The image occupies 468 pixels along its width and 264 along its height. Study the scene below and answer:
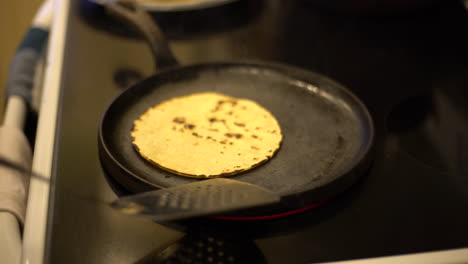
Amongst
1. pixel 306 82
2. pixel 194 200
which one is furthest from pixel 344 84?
pixel 194 200

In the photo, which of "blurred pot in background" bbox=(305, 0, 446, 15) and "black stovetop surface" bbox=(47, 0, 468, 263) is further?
"blurred pot in background" bbox=(305, 0, 446, 15)

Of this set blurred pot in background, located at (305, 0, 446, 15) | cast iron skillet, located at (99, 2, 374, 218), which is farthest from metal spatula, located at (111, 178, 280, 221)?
blurred pot in background, located at (305, 0, 446, 15)

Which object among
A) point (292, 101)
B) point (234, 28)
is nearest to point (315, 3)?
point (234, 28)

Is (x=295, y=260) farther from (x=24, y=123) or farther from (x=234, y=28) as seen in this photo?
(x=234, y=28)

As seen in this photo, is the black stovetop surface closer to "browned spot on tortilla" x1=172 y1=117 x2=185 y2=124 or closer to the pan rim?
the pan rim

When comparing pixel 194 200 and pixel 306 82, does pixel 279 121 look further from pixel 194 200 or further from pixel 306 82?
pixel 194 200

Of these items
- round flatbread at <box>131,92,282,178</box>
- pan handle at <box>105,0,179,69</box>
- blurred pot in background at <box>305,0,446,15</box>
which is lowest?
round flatbread at <box>131,92,282,178</box>
